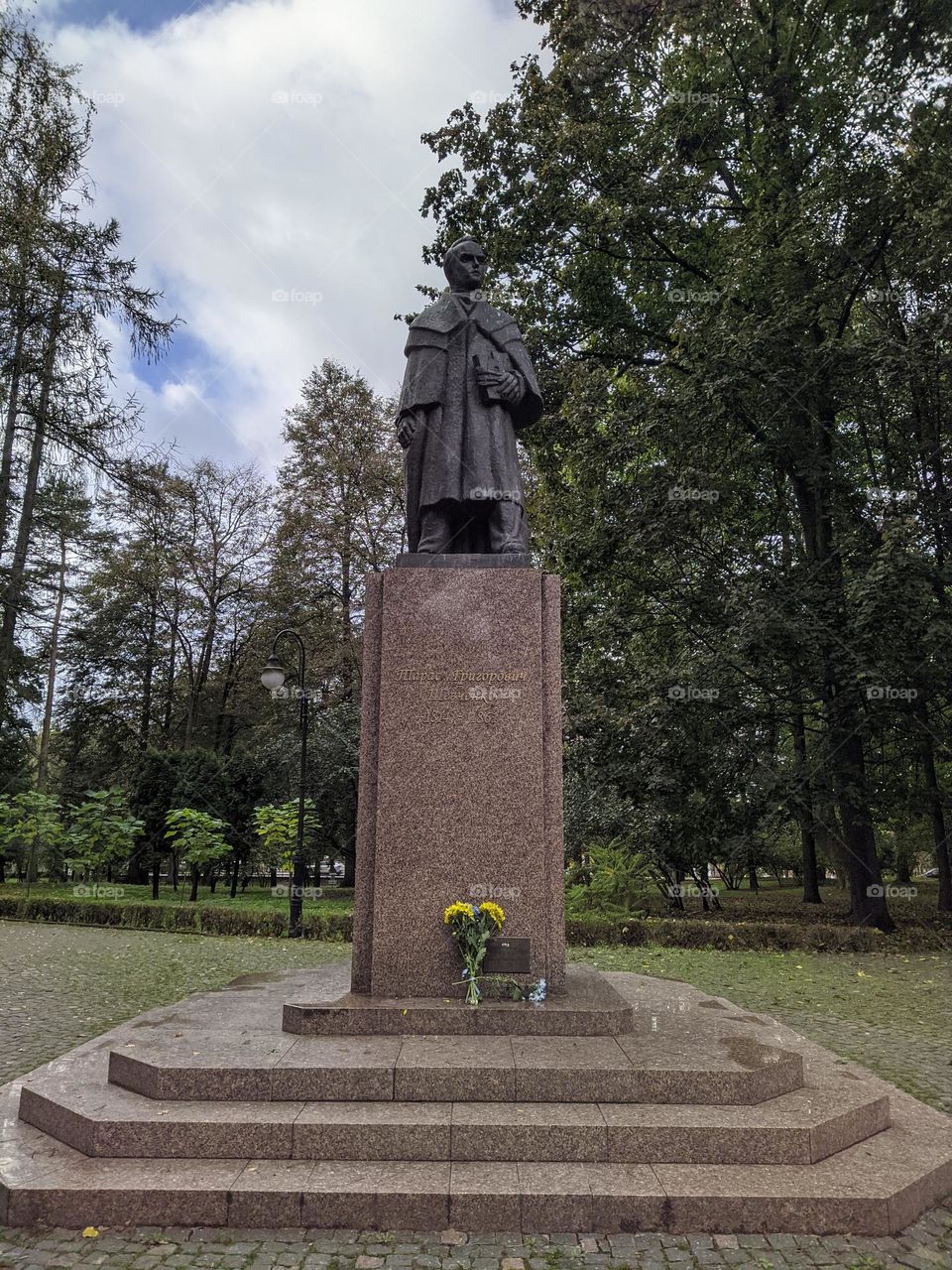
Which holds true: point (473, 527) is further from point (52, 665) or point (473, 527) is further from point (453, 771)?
point (52, 665)

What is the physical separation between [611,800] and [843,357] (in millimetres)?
8844

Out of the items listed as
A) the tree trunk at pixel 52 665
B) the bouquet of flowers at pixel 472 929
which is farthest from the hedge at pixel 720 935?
the tree trunk at pixel 52 665

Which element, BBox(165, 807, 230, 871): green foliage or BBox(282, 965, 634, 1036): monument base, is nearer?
BBox(282, 965, 634, 1036): monument base

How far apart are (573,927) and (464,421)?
9.62 meters

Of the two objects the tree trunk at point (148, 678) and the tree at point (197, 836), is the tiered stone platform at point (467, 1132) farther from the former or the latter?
the tree trunk at point (148, 678)

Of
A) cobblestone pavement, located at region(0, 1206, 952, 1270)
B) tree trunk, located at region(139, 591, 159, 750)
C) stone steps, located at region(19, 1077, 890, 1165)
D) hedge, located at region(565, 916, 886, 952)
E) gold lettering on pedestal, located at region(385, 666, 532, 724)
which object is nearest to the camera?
cobblestone pavement, located at region(0, 1206, 952, 1270)

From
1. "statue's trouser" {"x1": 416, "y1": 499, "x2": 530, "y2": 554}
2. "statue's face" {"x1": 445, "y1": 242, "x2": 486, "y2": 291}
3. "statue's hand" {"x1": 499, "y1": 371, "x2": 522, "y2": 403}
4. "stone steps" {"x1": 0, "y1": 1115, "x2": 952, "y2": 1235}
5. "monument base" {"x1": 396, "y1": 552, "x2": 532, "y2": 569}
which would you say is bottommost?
"stone steps" {"x1": 0, "y1": 1115, "x2": 952, "y2": 1235}

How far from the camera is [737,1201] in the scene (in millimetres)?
3854

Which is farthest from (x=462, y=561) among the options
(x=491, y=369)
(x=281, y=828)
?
(x=281, y=828)

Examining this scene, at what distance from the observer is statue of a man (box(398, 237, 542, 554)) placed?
21.9ft

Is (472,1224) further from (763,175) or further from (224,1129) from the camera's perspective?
(763,175)

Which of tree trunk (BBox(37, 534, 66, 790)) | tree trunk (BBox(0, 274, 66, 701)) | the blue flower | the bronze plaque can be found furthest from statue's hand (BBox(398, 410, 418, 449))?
tree trunk (BBox(37, 534, 66, 790))

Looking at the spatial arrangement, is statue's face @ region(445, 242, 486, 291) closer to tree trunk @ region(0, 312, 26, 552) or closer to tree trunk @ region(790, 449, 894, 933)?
tree trunk @ region(790, 449, 894, 933)

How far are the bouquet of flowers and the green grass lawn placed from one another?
3.22m
